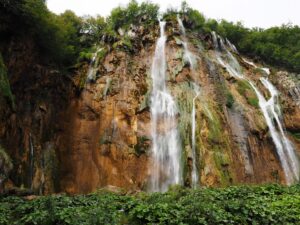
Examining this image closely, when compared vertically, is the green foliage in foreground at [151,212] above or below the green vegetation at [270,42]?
below

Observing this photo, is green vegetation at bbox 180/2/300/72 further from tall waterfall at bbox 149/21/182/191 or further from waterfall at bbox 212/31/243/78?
tall waterfall at bbox 149/21/182/191

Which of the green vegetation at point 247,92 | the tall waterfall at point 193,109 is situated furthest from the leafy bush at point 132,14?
the green vegetation at point 247,92

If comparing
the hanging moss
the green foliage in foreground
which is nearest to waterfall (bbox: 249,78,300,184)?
the green foliage in foreground

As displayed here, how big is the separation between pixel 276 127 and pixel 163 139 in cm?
758

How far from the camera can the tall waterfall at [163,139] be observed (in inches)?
645

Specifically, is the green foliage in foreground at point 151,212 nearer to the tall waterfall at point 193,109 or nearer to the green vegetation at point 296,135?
the tall waterfall at point 193,109

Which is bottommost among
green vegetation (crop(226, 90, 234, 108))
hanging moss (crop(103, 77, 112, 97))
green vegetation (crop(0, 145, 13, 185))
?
green vegetation (crop(0, 145, 13, 185))

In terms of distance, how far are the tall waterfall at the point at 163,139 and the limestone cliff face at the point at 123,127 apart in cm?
36

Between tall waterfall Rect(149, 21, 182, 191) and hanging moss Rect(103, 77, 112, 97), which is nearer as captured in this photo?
tall waterfall Rect(149, 21, 182, 191)

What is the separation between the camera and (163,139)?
17734 millimetres

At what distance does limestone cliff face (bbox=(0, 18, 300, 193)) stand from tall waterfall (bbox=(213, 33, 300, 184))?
50 centimetres

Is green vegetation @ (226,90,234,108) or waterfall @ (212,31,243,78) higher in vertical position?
waterfall @ (212,31,243,78)

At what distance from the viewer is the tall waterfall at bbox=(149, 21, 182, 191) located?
Result: 16.4 metres

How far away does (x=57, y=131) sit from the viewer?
730 inches
